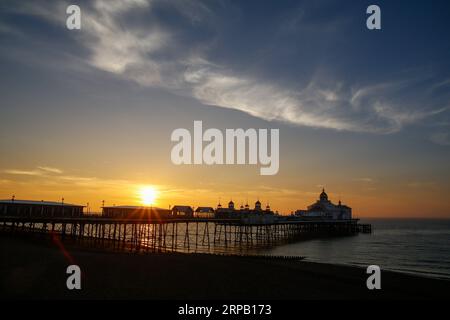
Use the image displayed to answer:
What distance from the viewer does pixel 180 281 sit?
19641 millimetres

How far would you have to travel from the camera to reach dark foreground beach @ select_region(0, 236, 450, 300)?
16672 millimetres

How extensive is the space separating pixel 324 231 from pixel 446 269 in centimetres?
6115

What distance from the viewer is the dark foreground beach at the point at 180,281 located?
54.7 feet

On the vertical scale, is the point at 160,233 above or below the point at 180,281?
below

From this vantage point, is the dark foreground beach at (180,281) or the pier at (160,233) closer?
the dark foreground beach at (180,281)

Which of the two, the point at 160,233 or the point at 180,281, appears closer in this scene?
the point at 180,281

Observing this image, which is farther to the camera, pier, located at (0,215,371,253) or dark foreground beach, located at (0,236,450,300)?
pier, located at (0,215,371,253)

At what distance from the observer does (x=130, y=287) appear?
1769cm

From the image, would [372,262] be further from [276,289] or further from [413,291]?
[276,289]

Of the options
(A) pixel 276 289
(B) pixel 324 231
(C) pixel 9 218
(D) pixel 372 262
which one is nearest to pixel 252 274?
(A) pixel 276 289

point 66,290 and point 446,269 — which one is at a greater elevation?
point 66,290
